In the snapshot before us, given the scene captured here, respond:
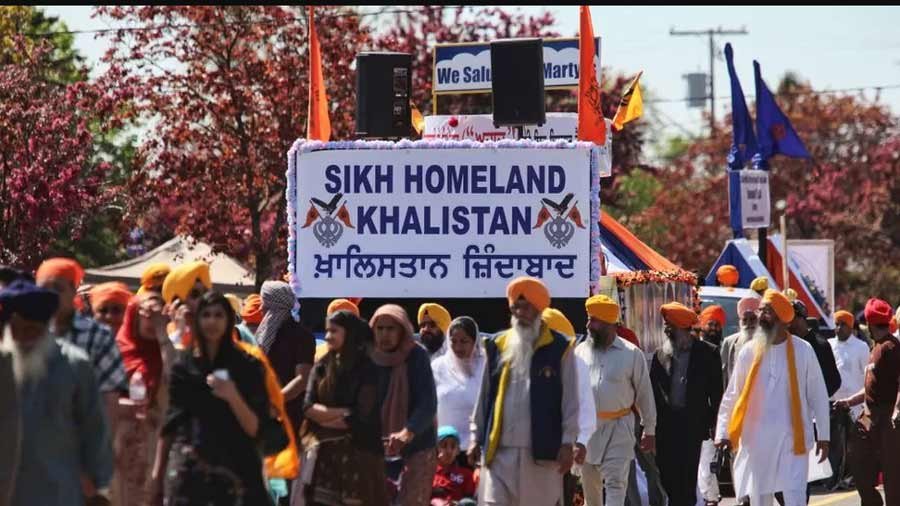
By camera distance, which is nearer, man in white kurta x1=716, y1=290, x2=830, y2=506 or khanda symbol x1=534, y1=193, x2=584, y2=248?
man in white kurta x1=716, y1=290, x2=830, y2=506

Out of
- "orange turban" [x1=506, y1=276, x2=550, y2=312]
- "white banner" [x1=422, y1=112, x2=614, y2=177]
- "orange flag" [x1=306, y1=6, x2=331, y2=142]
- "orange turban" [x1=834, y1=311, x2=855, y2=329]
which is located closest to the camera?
"orange turban" [x1=506, y1=276, x2=550, y2=312]

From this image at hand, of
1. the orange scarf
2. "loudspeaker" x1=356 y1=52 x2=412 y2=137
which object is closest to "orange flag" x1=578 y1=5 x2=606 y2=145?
"loudspeaker" x1=356 y1=52 x2=412 y2=137

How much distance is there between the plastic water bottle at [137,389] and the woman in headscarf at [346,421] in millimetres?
901

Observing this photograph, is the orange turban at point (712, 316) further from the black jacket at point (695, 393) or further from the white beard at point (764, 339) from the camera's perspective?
the white beard at point (764, 339)

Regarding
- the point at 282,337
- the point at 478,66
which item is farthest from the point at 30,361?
the point at 478,66

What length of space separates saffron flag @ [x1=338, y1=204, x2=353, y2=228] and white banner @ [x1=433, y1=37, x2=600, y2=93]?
8415mm

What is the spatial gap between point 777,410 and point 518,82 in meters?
4.93

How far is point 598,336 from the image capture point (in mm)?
15383

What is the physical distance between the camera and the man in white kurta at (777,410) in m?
15.1

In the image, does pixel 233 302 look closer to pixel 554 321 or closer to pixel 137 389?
pixel 137 389

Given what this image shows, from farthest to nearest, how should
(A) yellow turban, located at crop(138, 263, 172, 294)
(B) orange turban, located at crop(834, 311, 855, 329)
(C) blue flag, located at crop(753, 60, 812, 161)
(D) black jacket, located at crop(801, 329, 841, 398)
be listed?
1. (C) blue flag, located at crop(753, 60, 812, 161)
2. (B) orange turban, located at crop(834, 311, 855, 329)
3. (D) black jacket, located at crop(801, 329, 841, 398)
4. (A) yellow turban, located at crop(138, 263, 172, 294)

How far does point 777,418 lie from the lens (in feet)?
49.6

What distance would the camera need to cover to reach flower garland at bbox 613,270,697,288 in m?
19.0

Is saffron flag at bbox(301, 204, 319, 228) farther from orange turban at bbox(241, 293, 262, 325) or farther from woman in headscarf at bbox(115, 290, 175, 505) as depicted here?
woman in headscarf at bbox(115, 290, 175, 505)
